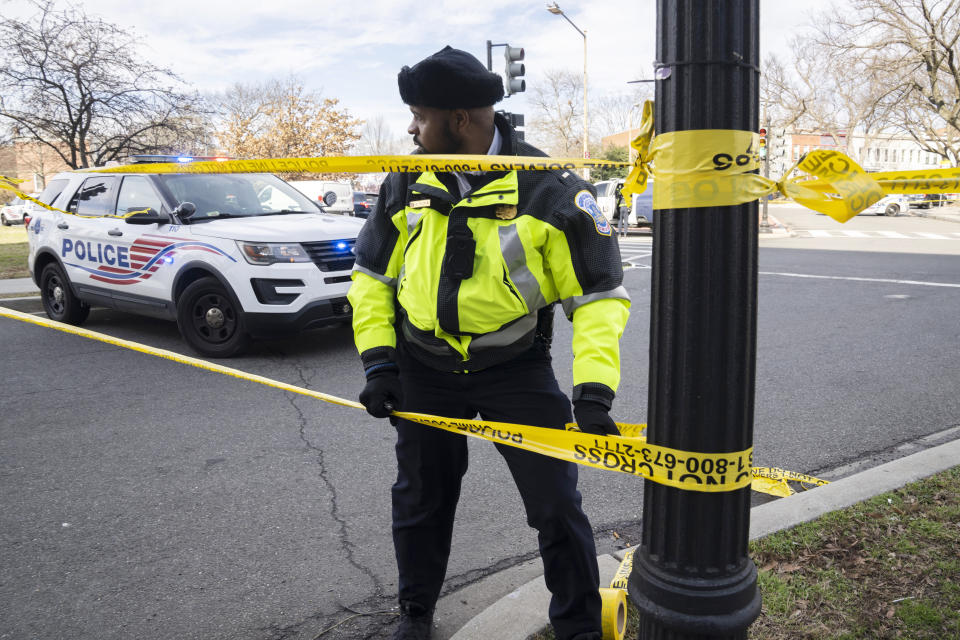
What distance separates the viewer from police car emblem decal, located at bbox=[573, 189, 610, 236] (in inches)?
77.6

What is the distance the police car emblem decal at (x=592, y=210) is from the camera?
1.97 meters

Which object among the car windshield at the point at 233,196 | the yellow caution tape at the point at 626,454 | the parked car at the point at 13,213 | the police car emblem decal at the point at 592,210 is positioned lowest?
the yellow caution tape at the point at 626,454

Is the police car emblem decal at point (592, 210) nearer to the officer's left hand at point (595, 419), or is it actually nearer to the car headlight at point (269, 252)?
the officer's left hand at point (595, 419)

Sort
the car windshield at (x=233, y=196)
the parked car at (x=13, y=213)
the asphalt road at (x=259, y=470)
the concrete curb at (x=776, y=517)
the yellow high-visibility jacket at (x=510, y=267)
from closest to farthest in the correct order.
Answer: the yellow high-visibility jacket at (x=510, y=267) → the concrete curb at (x=776, y=517) → the asphalt road at (x=259, y=470) → the car windshield at (x=233, y=196) → the parked car at (x=13, y=213)

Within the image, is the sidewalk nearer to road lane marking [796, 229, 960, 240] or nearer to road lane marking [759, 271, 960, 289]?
road lane marking [759, 271, 960, 289]

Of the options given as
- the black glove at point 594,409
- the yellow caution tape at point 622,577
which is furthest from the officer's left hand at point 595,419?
the yellow caution tape at point 622,577

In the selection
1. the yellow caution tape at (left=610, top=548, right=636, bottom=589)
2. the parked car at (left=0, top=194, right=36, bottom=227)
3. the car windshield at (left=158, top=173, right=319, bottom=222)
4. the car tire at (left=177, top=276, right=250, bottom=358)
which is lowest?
the yellow caution tape at (left=610, top=548, right=636, bottom=589)

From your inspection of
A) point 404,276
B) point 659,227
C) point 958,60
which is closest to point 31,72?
point 404,276

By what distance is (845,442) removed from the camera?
173 inches

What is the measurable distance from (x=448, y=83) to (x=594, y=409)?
3.17ft

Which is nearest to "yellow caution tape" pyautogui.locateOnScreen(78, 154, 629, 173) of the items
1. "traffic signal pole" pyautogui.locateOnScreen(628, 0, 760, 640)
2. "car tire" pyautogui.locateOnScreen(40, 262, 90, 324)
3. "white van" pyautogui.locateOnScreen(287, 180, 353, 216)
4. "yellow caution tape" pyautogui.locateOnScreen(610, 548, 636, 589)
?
"traffic signal pole" pyautogui.locateOnScreen(628, 0, 760, 640)

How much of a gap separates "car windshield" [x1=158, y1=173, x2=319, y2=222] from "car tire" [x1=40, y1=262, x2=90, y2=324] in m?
1.90

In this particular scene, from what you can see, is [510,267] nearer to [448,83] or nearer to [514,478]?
[448,83]

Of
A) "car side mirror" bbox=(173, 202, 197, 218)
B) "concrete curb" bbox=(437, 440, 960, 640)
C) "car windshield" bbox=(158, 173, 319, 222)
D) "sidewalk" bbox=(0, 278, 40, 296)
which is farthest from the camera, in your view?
"sidewalk" bbox=(0, 278, 40, 296)
